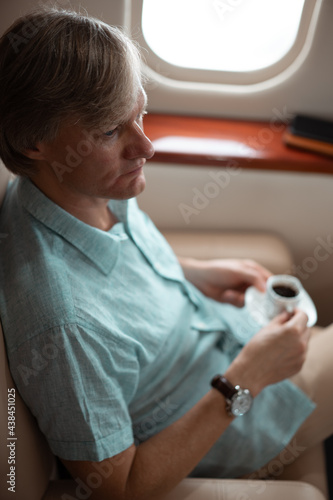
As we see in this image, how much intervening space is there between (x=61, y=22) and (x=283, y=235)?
48.3 inches

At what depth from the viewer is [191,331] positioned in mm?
1273

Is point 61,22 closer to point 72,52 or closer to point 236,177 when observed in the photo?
point 72,52

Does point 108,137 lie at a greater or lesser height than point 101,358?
greater

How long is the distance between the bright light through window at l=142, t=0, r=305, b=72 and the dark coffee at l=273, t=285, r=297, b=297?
0.73m

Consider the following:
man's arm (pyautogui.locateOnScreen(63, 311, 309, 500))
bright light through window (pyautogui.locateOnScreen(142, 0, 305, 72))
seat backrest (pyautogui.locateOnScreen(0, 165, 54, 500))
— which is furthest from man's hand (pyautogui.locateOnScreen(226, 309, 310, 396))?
bright light through window (pyautogui.locateOnScreen(142, 0, 305, 72))

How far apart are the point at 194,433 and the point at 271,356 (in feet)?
0.79

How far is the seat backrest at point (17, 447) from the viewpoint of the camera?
83 cm

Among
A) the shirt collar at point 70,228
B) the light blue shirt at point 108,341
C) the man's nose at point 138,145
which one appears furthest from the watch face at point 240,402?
the man's nose at point 138,145

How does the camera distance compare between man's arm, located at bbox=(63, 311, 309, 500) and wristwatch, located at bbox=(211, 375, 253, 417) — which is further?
wristwatch, located at bbox=(211, 375, 253, 417)

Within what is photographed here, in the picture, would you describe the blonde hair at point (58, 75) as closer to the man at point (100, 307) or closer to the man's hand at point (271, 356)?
the man at point (100, 307)

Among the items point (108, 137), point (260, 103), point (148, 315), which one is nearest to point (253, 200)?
point (260, 103)

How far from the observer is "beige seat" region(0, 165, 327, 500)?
0.85 meters

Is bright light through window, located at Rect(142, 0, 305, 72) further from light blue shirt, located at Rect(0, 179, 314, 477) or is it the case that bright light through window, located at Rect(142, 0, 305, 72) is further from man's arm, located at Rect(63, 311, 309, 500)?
man's arm, located at Rect(63, 311, 309, 500)
